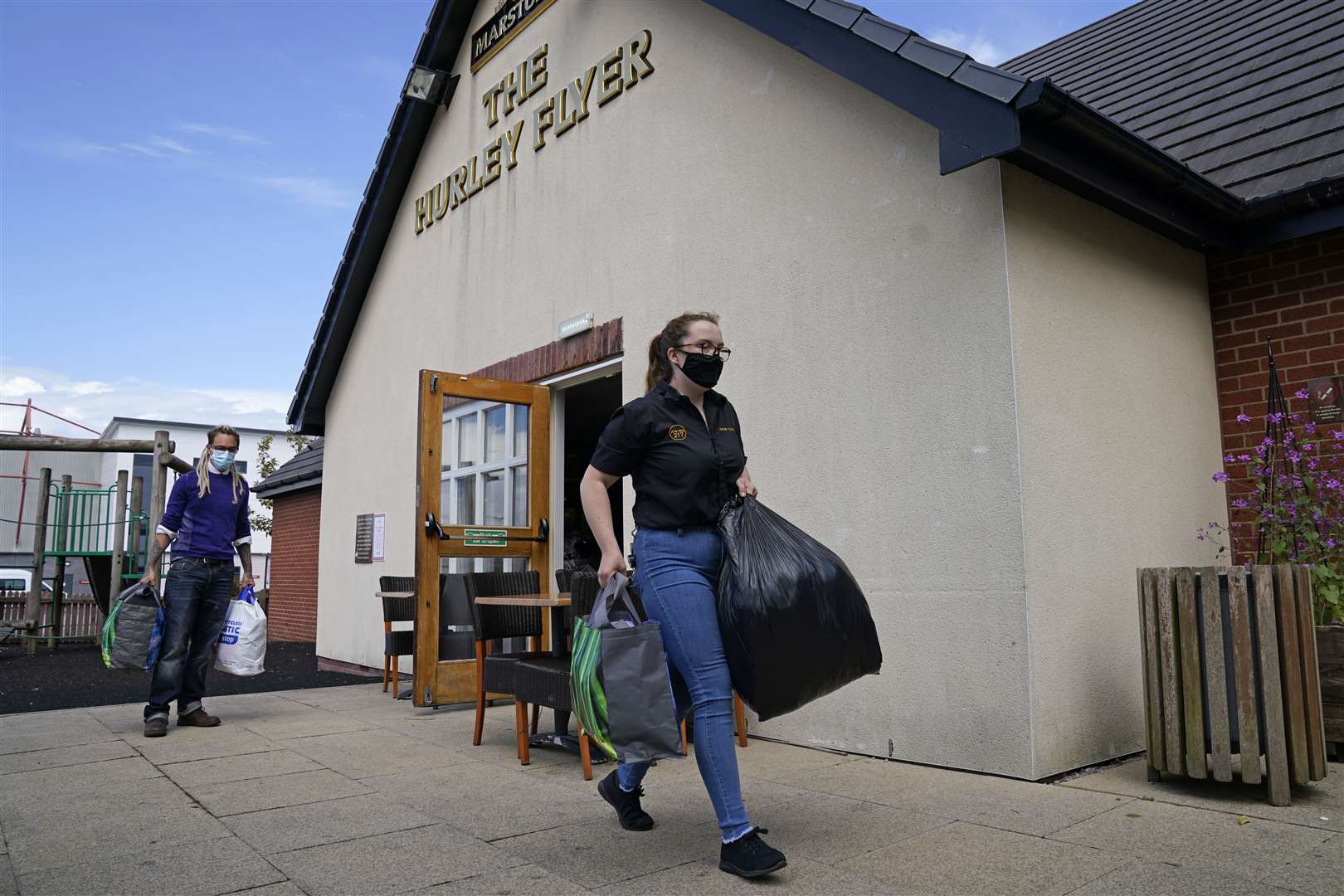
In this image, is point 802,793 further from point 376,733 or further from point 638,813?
point 376,733

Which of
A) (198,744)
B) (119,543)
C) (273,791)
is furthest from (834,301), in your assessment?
(119,543)

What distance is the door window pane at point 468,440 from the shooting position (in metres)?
6.81

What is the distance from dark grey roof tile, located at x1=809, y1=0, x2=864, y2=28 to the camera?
15.0 ft

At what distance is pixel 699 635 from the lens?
286 centimetres

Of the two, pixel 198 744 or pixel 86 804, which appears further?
pixel 198 744

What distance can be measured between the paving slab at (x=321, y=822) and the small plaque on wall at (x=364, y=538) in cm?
537

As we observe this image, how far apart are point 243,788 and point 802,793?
2340 mm

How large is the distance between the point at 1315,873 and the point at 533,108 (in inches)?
266

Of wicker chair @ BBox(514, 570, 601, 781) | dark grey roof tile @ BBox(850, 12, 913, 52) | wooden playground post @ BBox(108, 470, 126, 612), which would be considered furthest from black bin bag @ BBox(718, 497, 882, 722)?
wooden playground post @ BBox(108, 470, 126, 612)

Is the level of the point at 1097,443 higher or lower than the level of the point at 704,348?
lower

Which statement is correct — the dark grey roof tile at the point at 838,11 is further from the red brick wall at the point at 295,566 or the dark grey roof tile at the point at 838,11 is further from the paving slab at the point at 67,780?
the red brick wall at the point at 295,566

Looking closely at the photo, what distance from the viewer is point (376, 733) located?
5.46 meters

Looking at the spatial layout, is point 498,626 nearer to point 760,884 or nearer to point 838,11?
point 760,884

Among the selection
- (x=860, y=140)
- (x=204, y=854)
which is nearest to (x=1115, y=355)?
(x=860, y=140)
